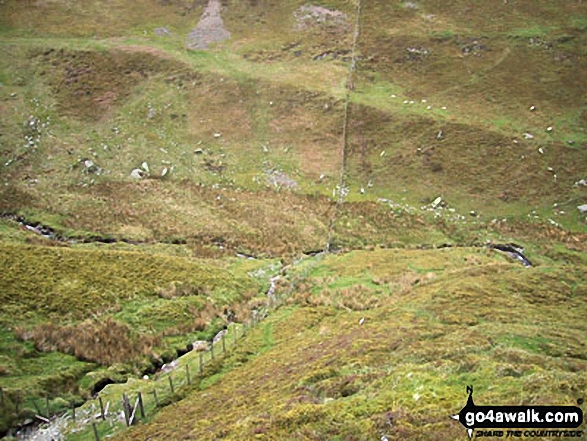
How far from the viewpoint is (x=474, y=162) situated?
59.1 metres

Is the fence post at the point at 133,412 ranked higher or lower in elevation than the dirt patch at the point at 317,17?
lower

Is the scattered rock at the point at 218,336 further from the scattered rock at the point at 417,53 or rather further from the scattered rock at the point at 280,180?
the scattered rock at the point at 417,53

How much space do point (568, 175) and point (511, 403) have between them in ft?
164

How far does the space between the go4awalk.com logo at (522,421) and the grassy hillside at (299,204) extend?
782mm

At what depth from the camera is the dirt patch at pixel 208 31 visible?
267ft

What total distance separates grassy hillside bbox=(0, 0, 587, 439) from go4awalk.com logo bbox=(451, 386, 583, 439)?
0.78 meters

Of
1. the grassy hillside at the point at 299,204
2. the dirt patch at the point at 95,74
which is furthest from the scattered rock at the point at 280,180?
the dirt patch at the point at 95,74

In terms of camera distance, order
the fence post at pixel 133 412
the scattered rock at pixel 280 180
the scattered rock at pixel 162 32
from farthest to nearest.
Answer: the scattered rock at pixel 162 32
the scattered rock at pixel 280 180
the fence post at pixel 133 412

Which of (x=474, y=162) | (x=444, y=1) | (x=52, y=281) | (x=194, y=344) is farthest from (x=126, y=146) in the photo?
(x=444, y=1)

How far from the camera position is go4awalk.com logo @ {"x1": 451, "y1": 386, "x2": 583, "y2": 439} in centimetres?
1234

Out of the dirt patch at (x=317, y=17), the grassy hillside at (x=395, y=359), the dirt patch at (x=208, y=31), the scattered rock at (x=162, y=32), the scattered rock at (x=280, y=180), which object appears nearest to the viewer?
the grassy hillside at (x=395, y=359)

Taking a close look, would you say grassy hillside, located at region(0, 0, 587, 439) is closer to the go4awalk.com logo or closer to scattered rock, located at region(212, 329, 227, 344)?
scattered rock, located at region(212, 329, 227, 344)

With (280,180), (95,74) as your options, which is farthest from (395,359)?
(95,74)

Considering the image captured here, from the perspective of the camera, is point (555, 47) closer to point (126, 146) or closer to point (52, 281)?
point (126, 146)
